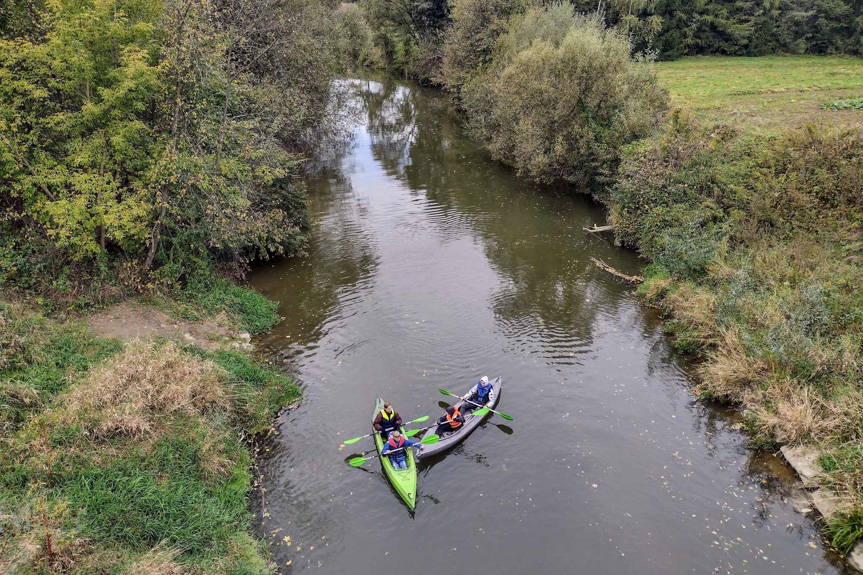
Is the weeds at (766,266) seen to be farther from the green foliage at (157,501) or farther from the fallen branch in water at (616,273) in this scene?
the green foliage at (157,501)

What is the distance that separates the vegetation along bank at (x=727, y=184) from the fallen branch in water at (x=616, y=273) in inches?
19.5

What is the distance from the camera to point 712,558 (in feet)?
35.2

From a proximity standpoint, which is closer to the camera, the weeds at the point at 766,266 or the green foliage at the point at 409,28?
the weeds at the point at 766,266

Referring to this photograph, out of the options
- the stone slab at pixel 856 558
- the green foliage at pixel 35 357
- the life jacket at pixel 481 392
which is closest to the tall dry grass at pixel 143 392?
the green foliage at pixel 35 357

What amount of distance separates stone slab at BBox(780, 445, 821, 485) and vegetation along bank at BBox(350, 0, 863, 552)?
186mm

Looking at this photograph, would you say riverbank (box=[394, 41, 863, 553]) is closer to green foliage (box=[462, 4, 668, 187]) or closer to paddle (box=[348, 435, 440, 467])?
green foliage (box=[462, 4, 668, 187])

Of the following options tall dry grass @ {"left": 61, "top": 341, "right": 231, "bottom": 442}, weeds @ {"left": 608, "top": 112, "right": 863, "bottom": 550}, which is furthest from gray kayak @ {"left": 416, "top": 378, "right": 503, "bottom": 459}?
weeds @ {"left": 608, "top": 112, "right": 863, "bottom": 550}

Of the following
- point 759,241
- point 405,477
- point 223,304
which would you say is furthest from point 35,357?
point 759,241

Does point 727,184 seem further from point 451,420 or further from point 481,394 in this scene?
point 451,420

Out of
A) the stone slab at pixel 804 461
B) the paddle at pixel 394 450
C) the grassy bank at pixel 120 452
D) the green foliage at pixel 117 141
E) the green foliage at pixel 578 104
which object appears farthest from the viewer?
the green foliage at pixel 578 104

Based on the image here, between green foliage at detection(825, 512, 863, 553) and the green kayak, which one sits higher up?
green foliage at detection(825, 512, 863, 553)

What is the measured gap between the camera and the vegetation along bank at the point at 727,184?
14016mm

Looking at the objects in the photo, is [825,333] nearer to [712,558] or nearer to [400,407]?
[712,558]

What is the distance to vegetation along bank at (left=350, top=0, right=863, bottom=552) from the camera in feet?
46.0
